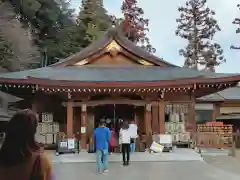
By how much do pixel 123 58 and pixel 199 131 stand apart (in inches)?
205

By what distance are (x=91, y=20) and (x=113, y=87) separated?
1204 inches

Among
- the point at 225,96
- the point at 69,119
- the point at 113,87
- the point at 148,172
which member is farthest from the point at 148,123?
the point at 225,96

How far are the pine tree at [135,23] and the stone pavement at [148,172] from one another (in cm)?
3870

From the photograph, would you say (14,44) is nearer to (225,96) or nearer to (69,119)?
(225,96)

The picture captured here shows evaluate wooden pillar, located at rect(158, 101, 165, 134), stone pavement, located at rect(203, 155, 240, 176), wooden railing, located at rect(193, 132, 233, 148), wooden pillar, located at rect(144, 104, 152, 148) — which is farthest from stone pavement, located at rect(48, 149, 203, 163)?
wooden railing, located at rect(193, 132, 233, 148)

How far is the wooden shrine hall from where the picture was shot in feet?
50.8

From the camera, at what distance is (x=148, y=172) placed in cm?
1074

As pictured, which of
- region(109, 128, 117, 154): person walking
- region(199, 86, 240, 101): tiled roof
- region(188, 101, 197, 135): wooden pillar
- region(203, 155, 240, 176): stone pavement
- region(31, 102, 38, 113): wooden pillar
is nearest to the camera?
region(203, 155, 240, 176): stone pavement

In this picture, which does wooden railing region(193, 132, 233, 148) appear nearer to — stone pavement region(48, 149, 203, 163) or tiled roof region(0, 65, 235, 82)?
stone pavement region(48, 149, 203, 163)

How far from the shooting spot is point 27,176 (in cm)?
254

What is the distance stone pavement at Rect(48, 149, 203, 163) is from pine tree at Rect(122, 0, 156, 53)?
3633 cm

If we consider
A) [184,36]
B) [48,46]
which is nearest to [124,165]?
[48,46]

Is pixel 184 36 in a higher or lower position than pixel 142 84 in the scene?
higher

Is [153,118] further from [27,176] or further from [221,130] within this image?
[27,176]
